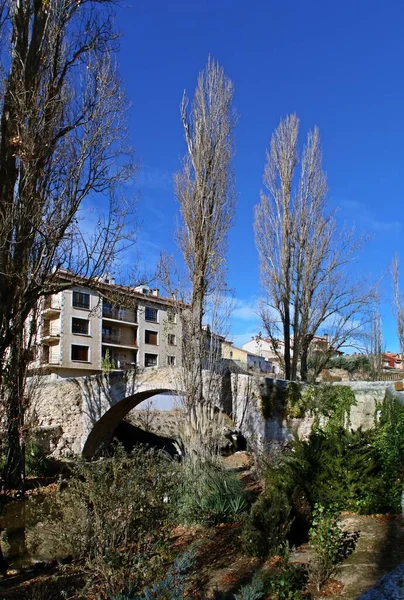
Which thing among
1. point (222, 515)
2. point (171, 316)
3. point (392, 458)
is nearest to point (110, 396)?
point (171, 316)

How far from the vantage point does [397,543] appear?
13.1 feet

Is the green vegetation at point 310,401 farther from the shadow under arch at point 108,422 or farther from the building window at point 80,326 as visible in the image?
the building window at point 80,326

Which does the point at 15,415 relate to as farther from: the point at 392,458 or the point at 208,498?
the point at 392,458

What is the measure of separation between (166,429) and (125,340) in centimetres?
1764

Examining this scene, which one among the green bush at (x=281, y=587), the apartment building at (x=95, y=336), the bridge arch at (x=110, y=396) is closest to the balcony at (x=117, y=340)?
the apartment building at (x=95, y=336)

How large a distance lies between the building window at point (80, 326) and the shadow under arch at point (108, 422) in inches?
663

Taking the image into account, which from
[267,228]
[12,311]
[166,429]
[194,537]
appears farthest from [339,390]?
[166,429]

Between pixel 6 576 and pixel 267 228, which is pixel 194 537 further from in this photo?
pixel 267 228

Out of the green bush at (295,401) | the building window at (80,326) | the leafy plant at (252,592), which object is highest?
the building window at (80,326)

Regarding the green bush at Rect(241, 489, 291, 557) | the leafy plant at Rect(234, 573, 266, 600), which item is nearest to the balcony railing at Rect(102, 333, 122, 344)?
the green bush at Rect(241, 489, 291, 557)

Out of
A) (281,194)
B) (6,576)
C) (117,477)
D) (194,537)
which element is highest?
(281,194)

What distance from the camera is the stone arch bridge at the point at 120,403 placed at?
1067 cm

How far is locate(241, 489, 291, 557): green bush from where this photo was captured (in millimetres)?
4480

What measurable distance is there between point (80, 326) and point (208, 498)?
26.8m
